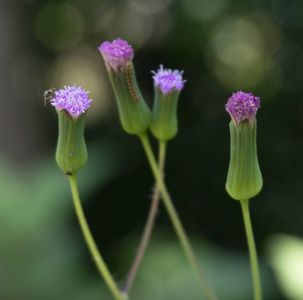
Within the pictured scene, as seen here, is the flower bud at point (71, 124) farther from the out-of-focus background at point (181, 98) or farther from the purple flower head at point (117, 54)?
the out-of-focus background at point (181, 98)

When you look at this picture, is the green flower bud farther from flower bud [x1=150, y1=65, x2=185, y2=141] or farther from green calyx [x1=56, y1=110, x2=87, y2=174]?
flower bud [x1=150, y1=65, x2=185, y2=141]

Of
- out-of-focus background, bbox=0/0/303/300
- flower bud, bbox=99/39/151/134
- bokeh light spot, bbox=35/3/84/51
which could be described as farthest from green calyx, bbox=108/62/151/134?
bokeh light spot, bbox=35/3/84/51

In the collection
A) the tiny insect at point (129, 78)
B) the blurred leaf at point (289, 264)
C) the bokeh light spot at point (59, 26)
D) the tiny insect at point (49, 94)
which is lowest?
the blurred leaf at point (289, 264)

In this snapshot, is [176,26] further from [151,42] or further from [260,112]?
[260,112]

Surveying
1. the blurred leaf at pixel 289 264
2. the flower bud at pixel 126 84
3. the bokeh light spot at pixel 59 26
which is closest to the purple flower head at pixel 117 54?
the flower bud at pixel 126 84

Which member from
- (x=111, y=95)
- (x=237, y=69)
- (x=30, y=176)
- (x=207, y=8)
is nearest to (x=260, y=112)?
(x=237, y=69)

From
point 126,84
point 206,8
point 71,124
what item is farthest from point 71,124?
point 206,8
